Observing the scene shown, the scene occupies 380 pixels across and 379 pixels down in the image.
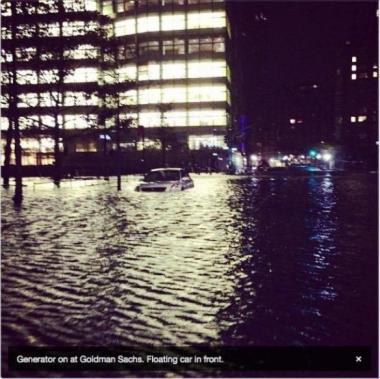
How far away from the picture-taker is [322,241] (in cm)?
1182

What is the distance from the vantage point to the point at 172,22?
91.0 m

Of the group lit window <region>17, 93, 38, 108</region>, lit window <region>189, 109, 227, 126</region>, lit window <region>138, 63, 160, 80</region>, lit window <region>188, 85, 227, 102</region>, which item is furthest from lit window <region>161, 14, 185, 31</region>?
lit window <region>17, 93, 38, 108</region>

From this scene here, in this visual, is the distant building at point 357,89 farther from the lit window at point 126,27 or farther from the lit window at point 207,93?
the lit window at point 126,27

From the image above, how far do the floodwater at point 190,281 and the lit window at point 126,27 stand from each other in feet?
275

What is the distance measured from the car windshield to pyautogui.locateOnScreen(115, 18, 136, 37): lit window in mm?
68949

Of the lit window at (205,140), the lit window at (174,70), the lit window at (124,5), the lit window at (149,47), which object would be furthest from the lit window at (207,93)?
the lit window at (124,5)

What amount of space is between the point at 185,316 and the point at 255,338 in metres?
1.01

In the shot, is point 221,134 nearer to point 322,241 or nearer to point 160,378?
point 322,241

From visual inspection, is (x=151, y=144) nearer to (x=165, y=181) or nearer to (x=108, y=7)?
(x=108, y=7)

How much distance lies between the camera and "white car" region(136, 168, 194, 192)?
29031mm
